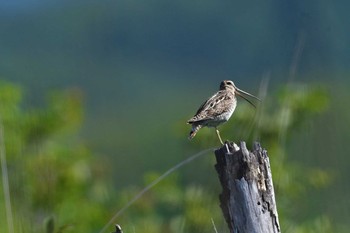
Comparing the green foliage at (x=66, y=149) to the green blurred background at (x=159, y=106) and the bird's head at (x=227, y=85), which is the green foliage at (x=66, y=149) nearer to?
the green blurred background at (x=159, y=106)

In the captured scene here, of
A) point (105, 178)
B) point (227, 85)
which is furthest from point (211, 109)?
point (105, 178)

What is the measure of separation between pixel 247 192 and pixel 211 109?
260 cm

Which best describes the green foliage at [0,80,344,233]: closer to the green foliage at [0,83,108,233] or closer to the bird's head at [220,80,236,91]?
the green foliage at [0,83,108,233]

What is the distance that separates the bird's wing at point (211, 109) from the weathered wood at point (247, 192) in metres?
2.24

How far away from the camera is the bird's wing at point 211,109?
7.53 m

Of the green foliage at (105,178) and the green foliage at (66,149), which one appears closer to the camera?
the green foliage at (105,178)

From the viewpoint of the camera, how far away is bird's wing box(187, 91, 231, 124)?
7532mm

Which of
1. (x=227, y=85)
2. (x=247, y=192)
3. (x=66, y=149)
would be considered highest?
(x=66, y=149)

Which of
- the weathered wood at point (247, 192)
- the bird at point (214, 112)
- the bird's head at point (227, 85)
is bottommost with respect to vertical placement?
the weathered wood at point (247, 192)

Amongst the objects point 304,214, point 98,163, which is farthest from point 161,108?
point 304,214

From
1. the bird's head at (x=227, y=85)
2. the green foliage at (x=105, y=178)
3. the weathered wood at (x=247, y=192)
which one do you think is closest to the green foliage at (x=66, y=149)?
the green foliage at (x=105, y=178)

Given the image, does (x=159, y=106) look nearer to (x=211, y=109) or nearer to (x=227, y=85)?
(x=227, y=85)

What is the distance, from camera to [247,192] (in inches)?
201

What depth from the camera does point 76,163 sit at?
19.8 meters
